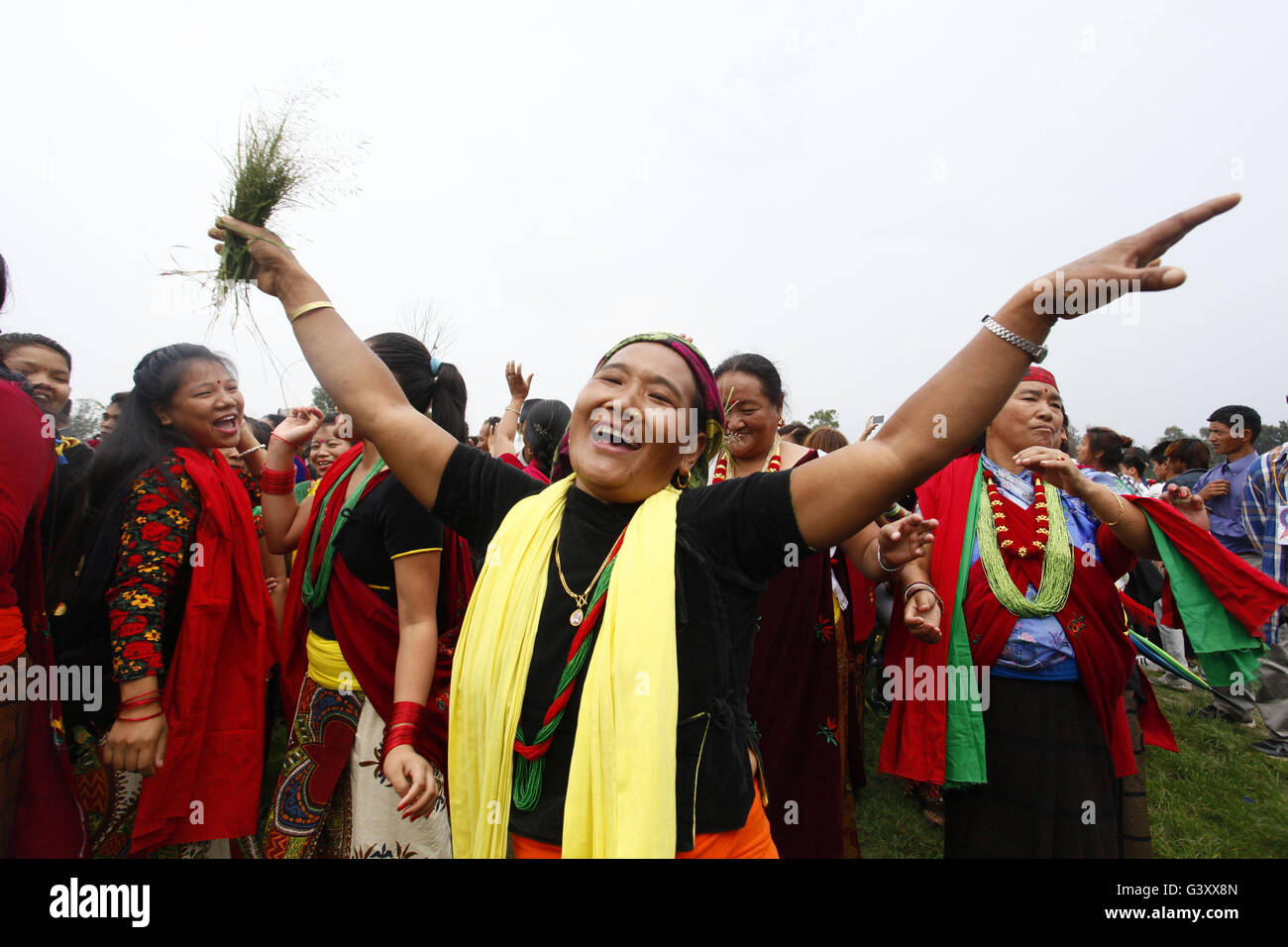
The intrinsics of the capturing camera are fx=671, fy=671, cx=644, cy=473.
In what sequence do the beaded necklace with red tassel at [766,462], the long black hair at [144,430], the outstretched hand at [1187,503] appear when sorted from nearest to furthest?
the long black hair at [144,430], the outstretched hand at [1187,503], the beaded necklace with red tassel at [766,462]

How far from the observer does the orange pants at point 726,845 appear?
1.50 meters

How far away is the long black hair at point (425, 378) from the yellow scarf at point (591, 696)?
1.08 m

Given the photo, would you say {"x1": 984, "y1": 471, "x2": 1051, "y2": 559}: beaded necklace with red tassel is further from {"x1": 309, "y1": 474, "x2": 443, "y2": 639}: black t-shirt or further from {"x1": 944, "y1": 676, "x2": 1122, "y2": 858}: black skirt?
{"x1": 309, "y1": 474, "x2": 443, "y2": 639}: black t-shirt

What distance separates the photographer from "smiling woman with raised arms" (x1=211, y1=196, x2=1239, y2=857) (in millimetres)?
1378

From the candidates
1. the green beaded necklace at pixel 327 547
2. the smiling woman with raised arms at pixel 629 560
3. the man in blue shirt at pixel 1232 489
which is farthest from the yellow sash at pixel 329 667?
the man in blue shirt at pixel 1232 489

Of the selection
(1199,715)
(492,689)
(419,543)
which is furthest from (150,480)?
(1199,715)

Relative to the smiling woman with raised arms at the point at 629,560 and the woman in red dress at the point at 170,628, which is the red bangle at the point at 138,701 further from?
the smiling woman with raised arms at the point at 629,560

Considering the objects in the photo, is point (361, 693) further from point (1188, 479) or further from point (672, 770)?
point (1188, 479)

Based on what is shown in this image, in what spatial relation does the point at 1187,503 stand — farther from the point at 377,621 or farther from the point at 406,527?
the point at 377,621

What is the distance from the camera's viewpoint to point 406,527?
7.84 feet

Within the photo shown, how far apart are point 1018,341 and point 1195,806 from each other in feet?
17.1
